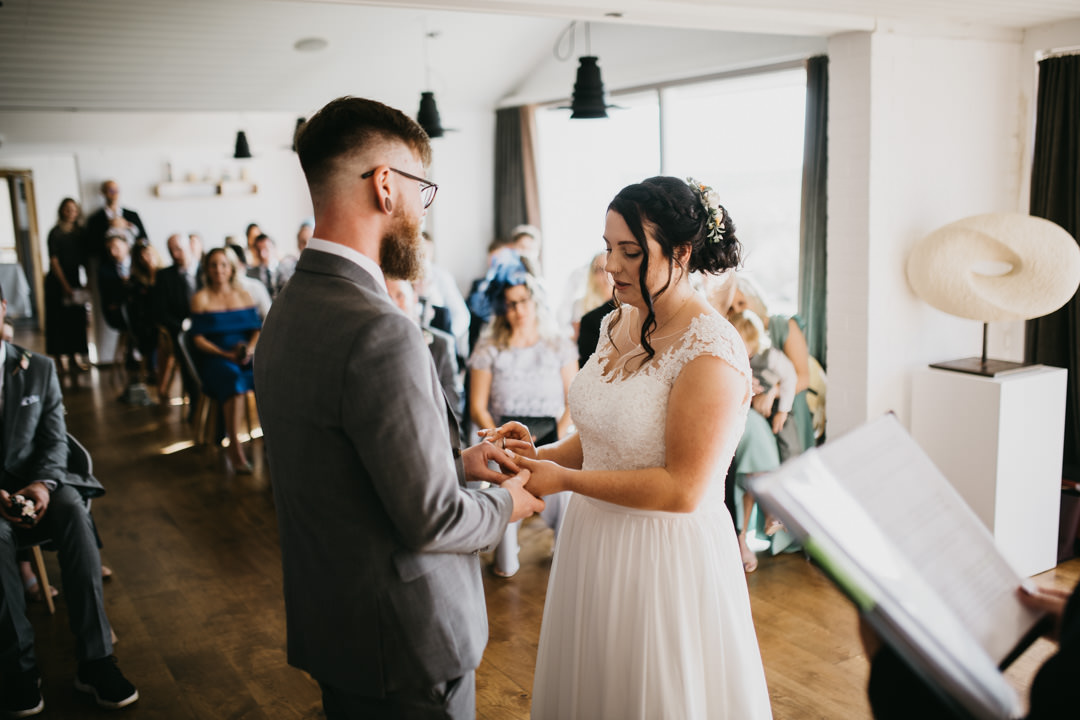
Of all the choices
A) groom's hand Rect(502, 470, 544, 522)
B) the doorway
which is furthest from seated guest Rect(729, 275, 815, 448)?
the doorway

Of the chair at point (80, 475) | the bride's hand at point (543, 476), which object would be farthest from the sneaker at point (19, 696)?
the bride's hand at point (543, 476)

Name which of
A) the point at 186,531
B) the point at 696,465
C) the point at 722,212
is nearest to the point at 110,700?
the point at 186,531

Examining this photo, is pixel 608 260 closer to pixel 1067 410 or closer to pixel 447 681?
pixel 447 681

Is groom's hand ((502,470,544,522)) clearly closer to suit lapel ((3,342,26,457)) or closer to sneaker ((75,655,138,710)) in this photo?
sneaker ((75,655,138,710))

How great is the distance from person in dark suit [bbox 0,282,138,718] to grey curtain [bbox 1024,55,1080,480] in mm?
4396

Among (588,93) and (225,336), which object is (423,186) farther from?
(225,336)

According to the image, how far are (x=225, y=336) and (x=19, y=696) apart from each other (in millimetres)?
3543

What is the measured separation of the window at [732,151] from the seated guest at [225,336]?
237cm

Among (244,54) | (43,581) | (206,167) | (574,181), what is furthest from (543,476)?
(206,167)

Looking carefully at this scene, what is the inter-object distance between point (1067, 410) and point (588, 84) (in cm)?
314

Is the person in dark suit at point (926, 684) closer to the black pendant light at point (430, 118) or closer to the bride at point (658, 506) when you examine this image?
the bride at point (658, 506)

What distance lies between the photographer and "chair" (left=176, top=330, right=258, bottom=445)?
20.1ft

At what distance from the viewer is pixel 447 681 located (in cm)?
145

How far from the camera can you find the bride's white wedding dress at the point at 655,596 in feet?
5.96
